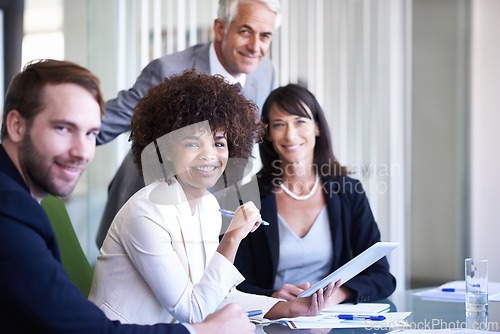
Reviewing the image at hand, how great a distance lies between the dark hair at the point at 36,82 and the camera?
0.96 metres

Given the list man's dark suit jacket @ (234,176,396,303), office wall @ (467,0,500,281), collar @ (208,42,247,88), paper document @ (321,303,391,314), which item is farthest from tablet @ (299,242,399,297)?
office wall @ (467,0,500,281)

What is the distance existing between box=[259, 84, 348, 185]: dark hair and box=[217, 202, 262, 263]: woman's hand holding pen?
645mm

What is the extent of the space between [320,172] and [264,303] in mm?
678

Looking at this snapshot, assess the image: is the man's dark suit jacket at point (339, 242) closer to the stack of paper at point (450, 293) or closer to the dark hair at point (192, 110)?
the stack of paper at point (450, 293)

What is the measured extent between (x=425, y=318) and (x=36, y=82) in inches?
40.6

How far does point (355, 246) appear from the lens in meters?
1.98

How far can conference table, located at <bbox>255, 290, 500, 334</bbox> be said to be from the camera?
135 centimetres

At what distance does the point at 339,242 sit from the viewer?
194 centimetres

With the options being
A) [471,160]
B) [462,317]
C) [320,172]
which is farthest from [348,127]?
[462,317]

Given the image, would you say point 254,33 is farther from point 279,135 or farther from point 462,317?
point 462,317

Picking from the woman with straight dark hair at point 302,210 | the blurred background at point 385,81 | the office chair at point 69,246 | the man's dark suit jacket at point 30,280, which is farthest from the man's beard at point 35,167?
the blurred background at point 385,81

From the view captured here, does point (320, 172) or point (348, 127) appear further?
point (348, 127)

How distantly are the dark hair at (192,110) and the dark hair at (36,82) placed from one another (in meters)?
0.35

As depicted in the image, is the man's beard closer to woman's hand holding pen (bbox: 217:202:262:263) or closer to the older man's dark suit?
woman's hand holding pen (bbox: 217:202:262:263)
